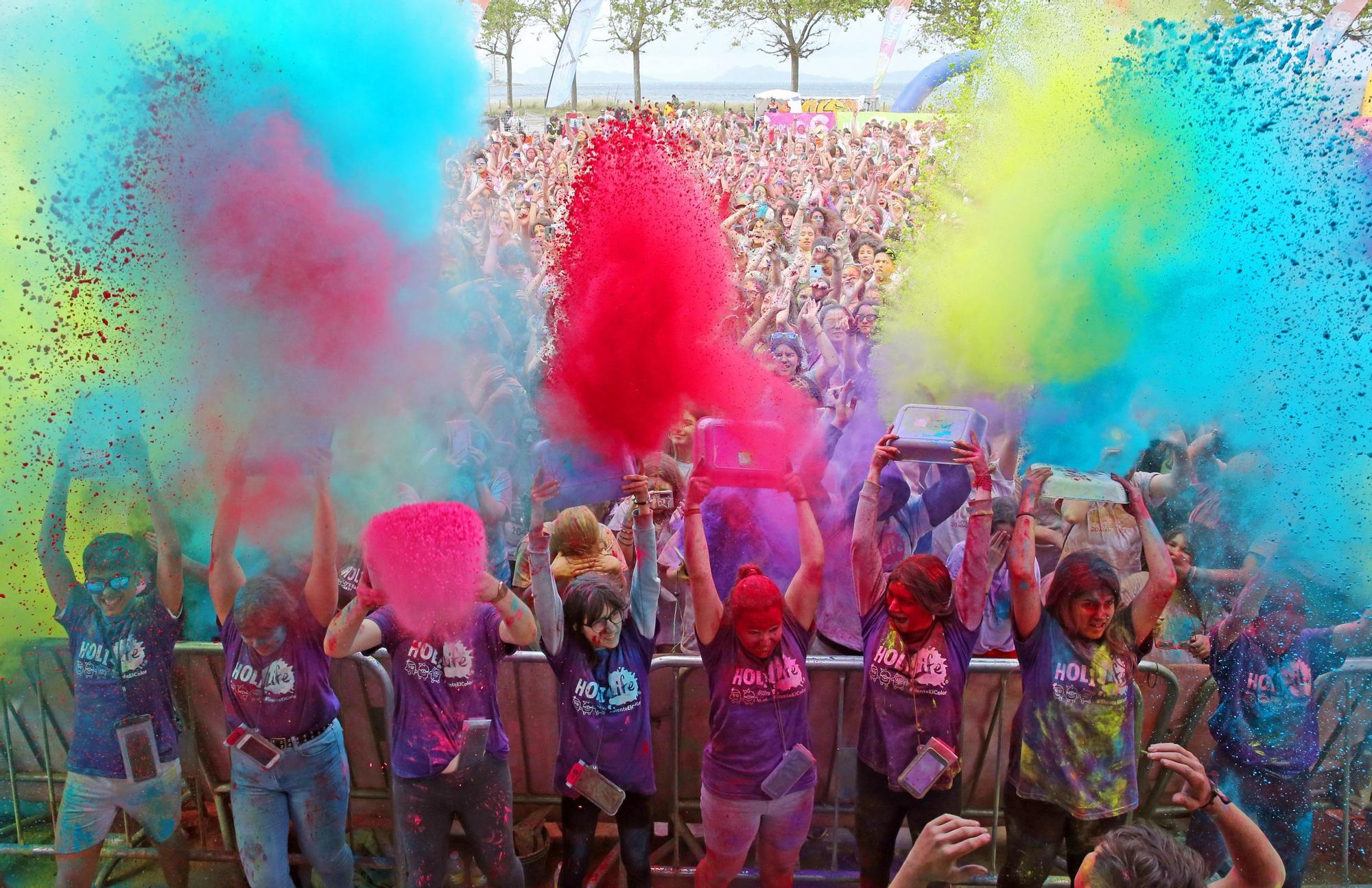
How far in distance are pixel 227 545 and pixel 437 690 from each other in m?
0.76

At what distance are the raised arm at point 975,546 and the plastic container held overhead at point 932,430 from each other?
0.15 ft

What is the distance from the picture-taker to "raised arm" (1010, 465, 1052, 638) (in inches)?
115

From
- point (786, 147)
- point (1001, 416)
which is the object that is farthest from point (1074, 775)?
point (786, 147)

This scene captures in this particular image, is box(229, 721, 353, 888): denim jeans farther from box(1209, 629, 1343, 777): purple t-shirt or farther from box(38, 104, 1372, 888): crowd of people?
box(1209, 629, 1343, 777): purple t-shirt

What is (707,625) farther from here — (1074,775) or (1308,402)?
(1308,402)

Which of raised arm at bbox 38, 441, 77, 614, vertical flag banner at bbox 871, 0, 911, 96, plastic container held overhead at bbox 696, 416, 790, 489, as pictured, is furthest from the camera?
vertical flag banner at bbox 871, 0, 911, 96

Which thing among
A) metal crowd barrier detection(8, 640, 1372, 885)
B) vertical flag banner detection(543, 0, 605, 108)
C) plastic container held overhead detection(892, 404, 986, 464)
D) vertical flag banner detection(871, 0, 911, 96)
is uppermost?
vertical flag banner detection(871, 0, 911, 96)

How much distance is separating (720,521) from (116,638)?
1930mm

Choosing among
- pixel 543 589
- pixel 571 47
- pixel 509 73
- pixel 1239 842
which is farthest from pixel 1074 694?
pixel 509 73

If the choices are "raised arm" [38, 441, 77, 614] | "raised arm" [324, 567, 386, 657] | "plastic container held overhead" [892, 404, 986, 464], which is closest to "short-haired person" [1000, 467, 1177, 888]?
"plastic container held overhead" [892, 404, 986, 464]

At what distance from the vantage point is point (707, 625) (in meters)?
2.97

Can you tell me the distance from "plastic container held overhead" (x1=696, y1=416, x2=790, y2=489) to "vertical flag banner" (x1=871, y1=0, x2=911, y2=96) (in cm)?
1316

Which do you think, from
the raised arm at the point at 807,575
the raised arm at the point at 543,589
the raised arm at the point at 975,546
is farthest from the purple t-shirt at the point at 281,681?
the raised arm at the point at 975,546

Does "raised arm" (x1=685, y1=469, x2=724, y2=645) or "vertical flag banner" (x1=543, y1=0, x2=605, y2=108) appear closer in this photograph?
"raised arm" (x1=685, y1=469, x2=724, y2=645)
